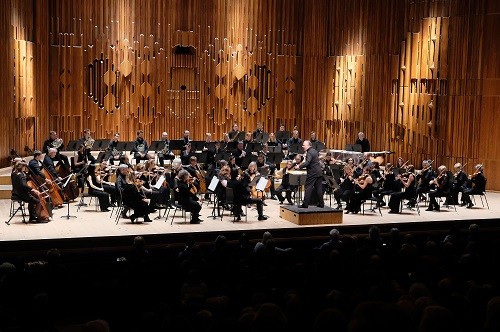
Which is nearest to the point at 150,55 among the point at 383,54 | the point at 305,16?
the point at 305,16

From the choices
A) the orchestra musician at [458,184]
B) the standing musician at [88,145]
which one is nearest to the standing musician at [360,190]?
the orchestra musician at [458,184]

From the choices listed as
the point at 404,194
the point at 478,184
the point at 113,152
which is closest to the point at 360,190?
the point at 404,194

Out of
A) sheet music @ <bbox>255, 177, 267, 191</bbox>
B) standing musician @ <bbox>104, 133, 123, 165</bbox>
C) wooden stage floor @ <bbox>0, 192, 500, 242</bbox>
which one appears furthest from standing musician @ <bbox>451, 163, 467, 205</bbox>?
standing musician @ <bbox>104, 133, 123, 165</bbox>

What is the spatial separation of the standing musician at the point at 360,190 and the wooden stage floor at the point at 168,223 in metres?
0.24

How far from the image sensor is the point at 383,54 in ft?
60.8

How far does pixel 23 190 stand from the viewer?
36.6ft

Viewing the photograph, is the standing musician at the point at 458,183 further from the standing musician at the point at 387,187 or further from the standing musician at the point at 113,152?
the standing musician at the point at 113,152

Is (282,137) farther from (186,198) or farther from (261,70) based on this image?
(186,198)

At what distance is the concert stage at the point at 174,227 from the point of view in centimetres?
1001

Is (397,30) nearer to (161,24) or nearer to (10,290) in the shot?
(161,24)

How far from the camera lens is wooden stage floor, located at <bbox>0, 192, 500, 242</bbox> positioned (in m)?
10.5

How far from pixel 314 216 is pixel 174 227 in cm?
244

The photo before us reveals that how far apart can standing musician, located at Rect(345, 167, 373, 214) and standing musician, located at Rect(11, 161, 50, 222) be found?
5816 mm

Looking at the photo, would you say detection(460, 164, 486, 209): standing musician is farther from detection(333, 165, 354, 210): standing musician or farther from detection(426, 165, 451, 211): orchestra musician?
detection(333, 165, 354, 210): standing musician
